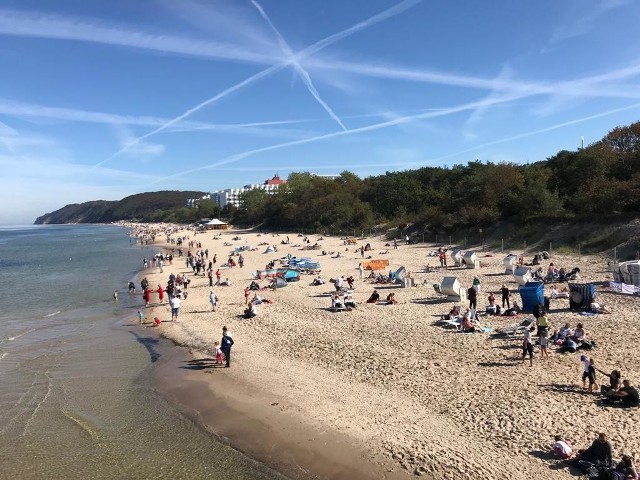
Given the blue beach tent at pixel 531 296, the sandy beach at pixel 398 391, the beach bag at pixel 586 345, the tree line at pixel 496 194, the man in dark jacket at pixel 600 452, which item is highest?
the tree line at pixel 496 194

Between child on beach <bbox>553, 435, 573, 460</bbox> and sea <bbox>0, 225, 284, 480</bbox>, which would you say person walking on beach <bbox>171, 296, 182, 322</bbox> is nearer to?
sea <bbox>0, 225, 284, 480</bbox>

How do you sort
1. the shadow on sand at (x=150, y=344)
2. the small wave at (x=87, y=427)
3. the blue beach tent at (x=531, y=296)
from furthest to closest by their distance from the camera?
1. the blue beach tent at (x=531, y=296)
2. the shadow on sand at (x=150, y=344)
3. the small wave at (x=87, y=427)

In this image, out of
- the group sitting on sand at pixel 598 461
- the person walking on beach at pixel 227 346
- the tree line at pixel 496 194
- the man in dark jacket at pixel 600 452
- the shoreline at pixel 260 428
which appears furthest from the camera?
the tree line at pixel 496 194

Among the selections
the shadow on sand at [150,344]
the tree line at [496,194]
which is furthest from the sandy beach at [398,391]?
the tree line at [496,194]

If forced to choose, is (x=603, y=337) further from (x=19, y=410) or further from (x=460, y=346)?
(x=19, y=410)

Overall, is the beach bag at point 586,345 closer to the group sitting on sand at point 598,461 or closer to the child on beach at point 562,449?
the group sitting on sand at point 598,461

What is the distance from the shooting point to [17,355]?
16.6m

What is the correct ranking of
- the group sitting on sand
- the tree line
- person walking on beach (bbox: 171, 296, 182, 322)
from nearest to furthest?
1. the group sitting on sand
2. person walking on beach (bbox: 171, 296, 182, 322)
3. the tree line

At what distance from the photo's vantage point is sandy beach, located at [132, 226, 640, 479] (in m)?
8.40

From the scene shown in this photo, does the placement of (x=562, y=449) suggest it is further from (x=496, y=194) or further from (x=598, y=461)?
(x=496, y=194)

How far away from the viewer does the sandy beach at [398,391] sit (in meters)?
8.40

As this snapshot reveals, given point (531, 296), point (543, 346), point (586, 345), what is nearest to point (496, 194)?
point (531, 296)

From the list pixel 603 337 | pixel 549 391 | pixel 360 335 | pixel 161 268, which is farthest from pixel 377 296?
pixel 161 268

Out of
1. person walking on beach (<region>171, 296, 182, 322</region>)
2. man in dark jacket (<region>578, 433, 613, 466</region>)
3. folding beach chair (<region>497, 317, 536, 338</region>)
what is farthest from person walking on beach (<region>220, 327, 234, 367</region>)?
man in dark jacket (<region>578, 433, 613, 466</region>)
